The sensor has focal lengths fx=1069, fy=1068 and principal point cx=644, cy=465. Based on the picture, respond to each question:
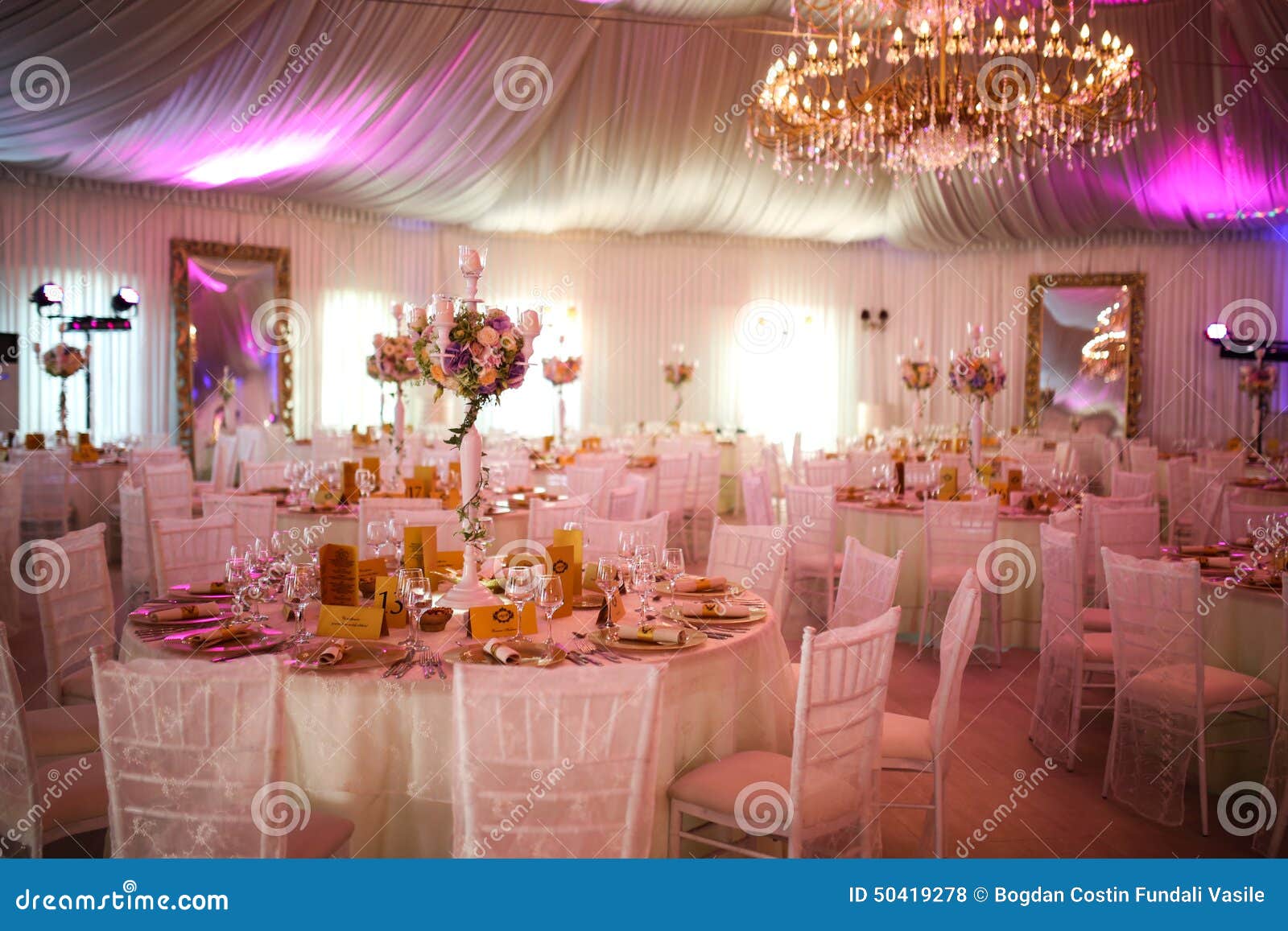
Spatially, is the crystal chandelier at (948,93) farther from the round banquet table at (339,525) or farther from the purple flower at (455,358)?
the purple flower at (455,358)

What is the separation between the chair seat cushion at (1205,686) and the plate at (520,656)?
2.38 meters

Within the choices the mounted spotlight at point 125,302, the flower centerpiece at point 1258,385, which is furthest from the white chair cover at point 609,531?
the flower centerpiece at point 1258,385

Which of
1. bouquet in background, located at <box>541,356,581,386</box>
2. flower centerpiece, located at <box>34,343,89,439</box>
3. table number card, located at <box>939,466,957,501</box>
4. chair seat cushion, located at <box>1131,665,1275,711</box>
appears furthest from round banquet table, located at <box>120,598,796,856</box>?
flower centerpiece, located at <box>34,343,89,439</box>

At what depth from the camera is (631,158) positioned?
12.5 metres

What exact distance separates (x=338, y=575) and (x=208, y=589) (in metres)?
0.70

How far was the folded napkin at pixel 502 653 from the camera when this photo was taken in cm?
287

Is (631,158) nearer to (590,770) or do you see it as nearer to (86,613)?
(86,613)

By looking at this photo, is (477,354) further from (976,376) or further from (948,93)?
(976,376)

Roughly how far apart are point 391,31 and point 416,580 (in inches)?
294

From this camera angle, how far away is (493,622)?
3.16 m

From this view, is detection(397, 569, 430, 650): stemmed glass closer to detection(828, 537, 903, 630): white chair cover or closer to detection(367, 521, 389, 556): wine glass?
detection(367, 521, 389, 556): wine glass

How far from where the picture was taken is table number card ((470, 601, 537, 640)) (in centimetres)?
316

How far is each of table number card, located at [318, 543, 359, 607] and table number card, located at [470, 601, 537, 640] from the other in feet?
1.43

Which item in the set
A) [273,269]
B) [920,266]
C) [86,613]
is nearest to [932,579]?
[86,613]
